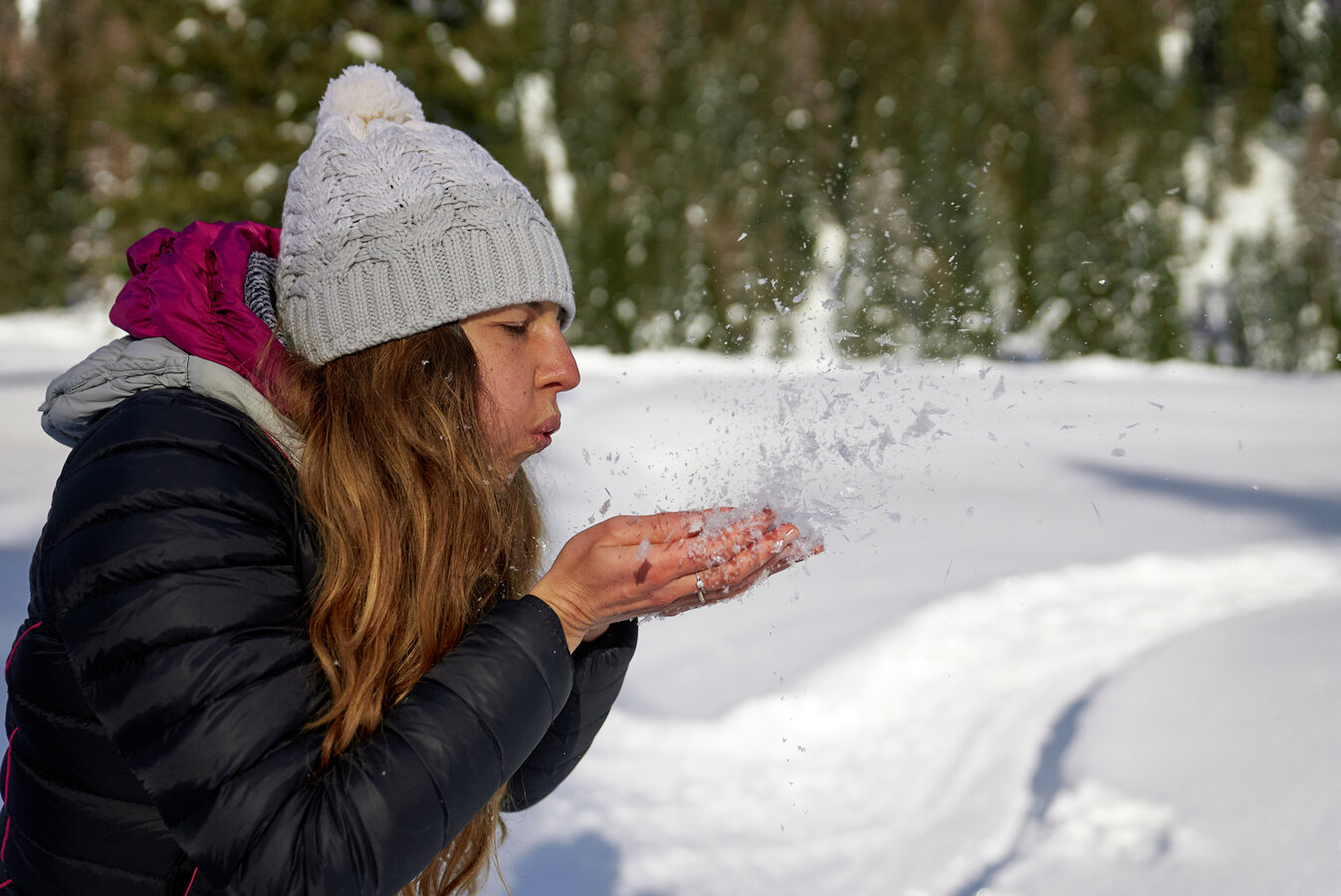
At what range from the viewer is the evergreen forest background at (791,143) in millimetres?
15273

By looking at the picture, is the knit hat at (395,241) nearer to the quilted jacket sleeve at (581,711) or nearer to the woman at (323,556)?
the woman at (323,556)

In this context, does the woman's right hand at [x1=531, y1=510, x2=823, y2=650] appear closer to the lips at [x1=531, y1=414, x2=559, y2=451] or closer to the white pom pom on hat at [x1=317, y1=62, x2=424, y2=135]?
the lips at [x1=531, y1=414, x2=559, y2=451]

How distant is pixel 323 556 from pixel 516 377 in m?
0.43

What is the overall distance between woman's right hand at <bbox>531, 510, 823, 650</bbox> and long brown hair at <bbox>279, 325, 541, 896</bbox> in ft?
0.52

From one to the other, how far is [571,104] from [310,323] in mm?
43004

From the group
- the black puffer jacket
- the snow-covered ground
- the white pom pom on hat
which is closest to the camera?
the black puffer jacket

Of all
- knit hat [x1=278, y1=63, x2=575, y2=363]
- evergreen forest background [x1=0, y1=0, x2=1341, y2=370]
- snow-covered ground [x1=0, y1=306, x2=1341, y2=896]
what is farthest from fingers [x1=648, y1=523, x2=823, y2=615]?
evergreen forest background [x1=0, y1=0, x2=1341, y2=370]

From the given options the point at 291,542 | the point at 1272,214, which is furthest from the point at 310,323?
the point at 1272,214

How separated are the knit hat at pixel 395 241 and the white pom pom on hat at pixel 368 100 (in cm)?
2

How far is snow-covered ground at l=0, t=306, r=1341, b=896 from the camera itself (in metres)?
2.47

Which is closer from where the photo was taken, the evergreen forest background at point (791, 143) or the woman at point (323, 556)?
the woman at point (323, 556)

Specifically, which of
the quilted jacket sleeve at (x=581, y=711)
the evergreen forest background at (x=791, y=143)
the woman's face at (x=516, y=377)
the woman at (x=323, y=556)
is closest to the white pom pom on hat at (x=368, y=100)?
the woman at (x=323, y=556)

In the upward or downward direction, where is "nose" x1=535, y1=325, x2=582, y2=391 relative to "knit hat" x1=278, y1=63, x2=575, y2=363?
downward

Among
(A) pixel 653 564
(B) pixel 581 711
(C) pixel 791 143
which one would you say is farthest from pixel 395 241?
(C) pixel 791 143
